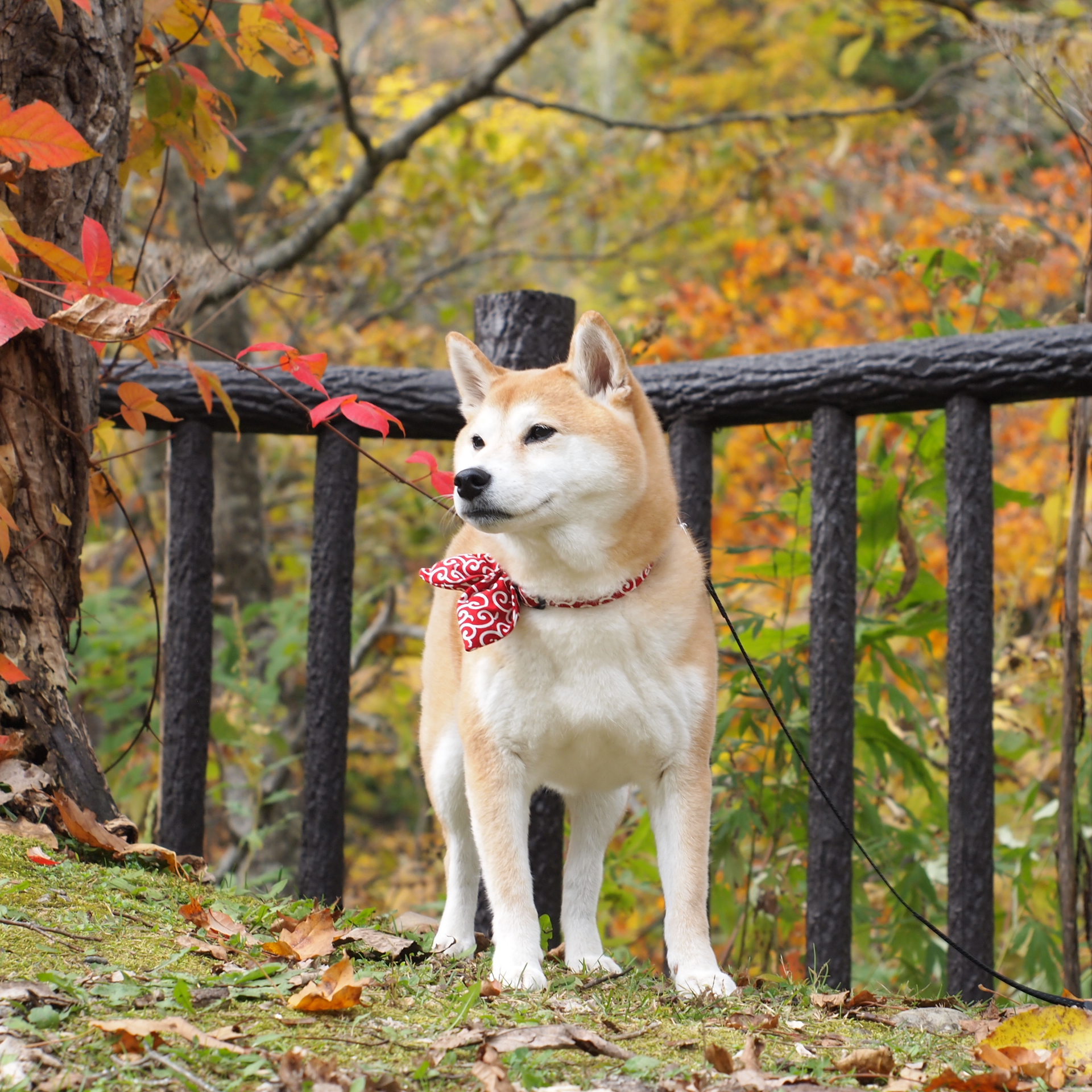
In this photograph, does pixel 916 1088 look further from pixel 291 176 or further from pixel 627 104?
pixel 627 104

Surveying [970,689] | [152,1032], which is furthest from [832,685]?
[152,1032]

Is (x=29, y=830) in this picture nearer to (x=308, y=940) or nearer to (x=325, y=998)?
(x=308, y=940)

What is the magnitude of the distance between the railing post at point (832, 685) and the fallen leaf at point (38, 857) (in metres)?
1.44

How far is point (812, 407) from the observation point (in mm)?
2299

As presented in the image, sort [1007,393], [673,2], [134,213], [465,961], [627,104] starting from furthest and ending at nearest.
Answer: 1. [627,104]
2. [673,2]
3. [134,213]
4. [1007,393]
5. [465,961]

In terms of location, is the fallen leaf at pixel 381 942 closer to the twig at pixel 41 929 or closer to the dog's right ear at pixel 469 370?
the twig at pixel 41 929

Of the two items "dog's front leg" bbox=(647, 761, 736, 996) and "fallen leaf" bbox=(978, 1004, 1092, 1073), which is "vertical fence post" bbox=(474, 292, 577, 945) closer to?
"dog's front leg" bbox=(647, 761, 736, 996)

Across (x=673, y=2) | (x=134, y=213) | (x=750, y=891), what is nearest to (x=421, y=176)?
(x=134, y=213)

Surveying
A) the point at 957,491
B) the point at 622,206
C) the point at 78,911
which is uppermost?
the point at 622,206

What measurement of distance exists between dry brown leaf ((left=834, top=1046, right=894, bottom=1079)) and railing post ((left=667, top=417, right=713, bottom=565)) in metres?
1.18

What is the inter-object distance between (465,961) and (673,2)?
16.9 metres

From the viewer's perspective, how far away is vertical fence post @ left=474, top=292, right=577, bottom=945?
7.94 feet

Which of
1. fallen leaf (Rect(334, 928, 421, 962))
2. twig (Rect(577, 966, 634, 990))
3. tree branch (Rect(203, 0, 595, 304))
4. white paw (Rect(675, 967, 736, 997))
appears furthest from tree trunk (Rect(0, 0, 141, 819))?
tree branch (Rect(203, 0, 595, 304))

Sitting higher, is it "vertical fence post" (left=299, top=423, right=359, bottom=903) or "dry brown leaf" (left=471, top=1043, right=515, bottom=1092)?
"vertical fence post" (left=299, top=423, right=359, bottom=903)
